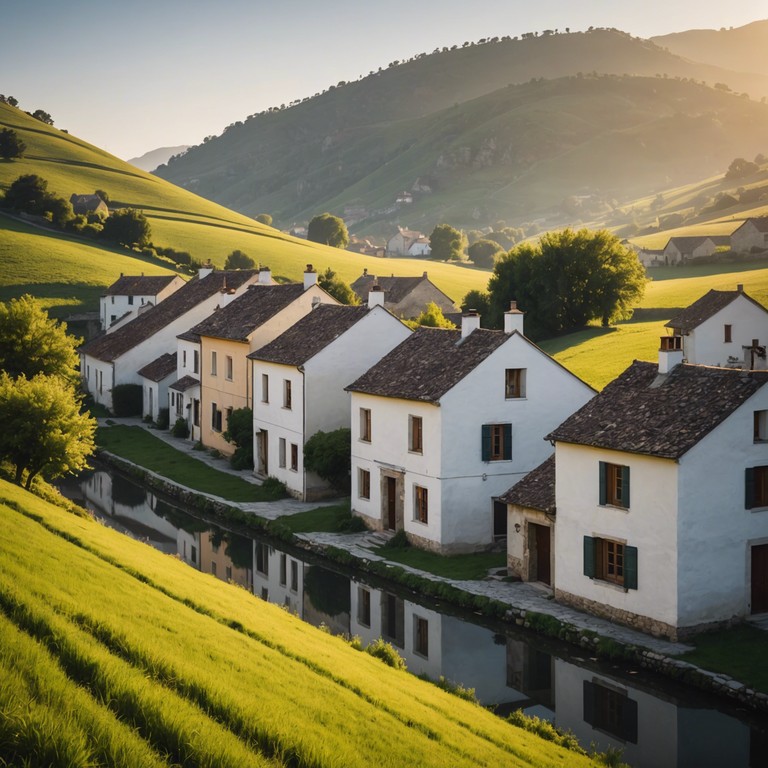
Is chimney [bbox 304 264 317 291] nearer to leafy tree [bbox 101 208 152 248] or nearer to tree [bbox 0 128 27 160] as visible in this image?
leafy tree [bbox 101 208 152 248]

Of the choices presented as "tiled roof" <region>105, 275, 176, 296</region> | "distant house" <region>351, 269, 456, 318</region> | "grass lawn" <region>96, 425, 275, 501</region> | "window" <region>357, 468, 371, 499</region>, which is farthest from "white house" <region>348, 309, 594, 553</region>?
"distant house" <region>351, 269, 456, 318</region>

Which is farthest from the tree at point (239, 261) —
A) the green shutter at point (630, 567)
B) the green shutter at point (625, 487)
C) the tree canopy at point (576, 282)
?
the green shutter at point (630, 567)

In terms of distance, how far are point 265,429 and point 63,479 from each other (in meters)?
11.5

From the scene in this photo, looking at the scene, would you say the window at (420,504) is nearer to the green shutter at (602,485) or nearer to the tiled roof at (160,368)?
the green shutter at (602,485)

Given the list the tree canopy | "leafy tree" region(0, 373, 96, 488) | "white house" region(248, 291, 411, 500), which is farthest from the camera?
the tree canopy

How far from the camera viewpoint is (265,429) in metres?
51.2

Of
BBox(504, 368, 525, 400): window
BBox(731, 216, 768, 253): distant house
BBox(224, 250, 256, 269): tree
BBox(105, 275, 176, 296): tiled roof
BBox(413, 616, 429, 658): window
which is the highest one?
BBox(731, 216, 768, 253): distant house

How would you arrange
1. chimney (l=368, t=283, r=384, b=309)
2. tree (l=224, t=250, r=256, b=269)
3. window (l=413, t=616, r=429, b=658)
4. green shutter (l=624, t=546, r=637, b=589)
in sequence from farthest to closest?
tree (l=224, t=250, r=256, b=269) → chimney (l=368, t=283, r=384, b=309) → green shutter (l=624, t=546, r=637, b=589) → window (l=413, t=616, r=429, b=658)

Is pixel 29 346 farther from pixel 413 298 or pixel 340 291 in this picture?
pixel 413 298

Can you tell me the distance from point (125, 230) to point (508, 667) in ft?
404

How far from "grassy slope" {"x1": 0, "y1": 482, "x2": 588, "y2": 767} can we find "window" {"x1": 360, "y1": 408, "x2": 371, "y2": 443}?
1757 cm

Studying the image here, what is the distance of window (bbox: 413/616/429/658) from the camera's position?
2760 centimetres

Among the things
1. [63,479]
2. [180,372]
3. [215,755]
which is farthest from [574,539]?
[180,372]

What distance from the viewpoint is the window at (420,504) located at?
1495 inches
